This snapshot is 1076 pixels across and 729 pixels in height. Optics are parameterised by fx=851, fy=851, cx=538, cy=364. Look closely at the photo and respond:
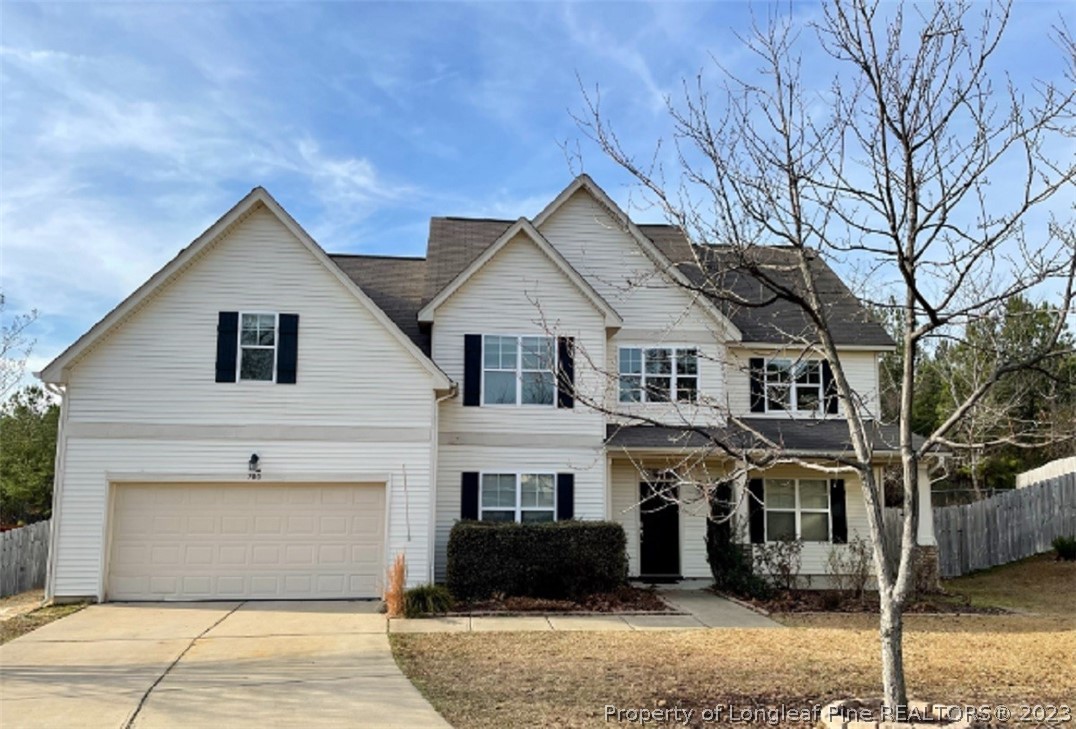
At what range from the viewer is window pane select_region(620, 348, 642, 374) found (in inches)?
726

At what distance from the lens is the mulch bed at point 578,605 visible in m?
13.9

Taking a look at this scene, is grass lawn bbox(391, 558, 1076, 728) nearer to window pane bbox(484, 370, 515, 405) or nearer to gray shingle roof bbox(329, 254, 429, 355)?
window pane bbox(484, 370, 515, 405)

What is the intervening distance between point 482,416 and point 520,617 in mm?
4664

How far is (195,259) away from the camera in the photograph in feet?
50.8

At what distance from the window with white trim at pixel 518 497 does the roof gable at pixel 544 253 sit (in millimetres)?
3425

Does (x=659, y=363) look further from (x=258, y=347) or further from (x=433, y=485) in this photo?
(x=258, y=347)

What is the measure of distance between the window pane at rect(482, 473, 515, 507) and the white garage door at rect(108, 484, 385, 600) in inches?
89.8

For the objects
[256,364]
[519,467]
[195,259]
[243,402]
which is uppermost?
[195,259]

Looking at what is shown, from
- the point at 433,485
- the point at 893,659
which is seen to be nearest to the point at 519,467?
the point at 433,485

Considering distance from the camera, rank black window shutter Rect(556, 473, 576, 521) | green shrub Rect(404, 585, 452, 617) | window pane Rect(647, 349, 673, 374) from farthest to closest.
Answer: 1. window pane Rect(647, 349, 673, 374)
2. black window shutter Rect(556, 473, 576, 521)
3. green shrub Rect(404, 585, 452, 617)

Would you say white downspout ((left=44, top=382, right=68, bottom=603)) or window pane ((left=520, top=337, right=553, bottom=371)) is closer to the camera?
white downspout ((left=44, top=382, right=68, bottom=603))

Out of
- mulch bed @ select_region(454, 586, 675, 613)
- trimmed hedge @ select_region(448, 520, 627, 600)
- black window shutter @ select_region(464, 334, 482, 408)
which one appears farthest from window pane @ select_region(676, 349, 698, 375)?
mulch bed @ select_region(454, 586, 675, 613)

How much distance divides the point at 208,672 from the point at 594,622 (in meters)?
5.85

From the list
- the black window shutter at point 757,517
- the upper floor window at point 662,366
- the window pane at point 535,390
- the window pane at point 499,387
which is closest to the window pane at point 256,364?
the window pane at point 499,387
